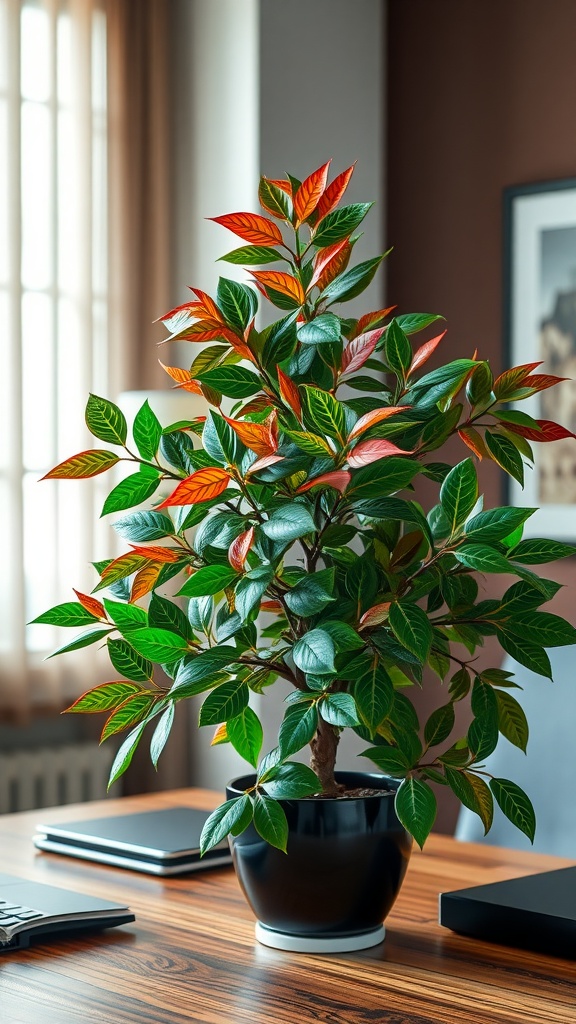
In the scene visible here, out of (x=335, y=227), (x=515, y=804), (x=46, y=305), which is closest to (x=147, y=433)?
(x=335, y=227)

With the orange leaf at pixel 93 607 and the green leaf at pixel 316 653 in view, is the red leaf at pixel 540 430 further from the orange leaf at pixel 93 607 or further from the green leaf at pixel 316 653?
the orange leaf at pixel 93 607

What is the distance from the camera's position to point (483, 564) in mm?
1013

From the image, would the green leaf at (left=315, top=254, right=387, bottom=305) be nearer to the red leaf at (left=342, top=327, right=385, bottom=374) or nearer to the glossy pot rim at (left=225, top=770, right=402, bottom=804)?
the red leaf at (left=342, top=327, right=385, bottom=374)

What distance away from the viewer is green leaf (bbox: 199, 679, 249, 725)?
1043mm

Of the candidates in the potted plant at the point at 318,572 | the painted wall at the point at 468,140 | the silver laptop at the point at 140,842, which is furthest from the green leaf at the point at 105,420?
the painted wall at the point at 468,140

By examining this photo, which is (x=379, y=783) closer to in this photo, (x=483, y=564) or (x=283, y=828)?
(x=283, y=828)

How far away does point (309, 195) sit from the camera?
1119 millimetres

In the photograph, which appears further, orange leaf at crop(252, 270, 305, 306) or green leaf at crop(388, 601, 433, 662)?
orange leaf at crop(252, 270, 305, 306)

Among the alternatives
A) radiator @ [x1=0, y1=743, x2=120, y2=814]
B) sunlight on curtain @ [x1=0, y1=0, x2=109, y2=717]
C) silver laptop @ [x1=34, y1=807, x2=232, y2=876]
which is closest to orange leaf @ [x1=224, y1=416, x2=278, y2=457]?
silver laptop @ [x1=34, y1=807, x2=232, y2=876]

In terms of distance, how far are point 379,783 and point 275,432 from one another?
1.38ft

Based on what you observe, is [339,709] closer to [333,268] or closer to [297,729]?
[297,729]

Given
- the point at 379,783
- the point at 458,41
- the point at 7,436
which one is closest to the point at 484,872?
the point at 379,783

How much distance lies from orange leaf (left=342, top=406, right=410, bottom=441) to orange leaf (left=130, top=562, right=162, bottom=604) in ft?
0.76

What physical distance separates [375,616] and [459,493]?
124 mm
